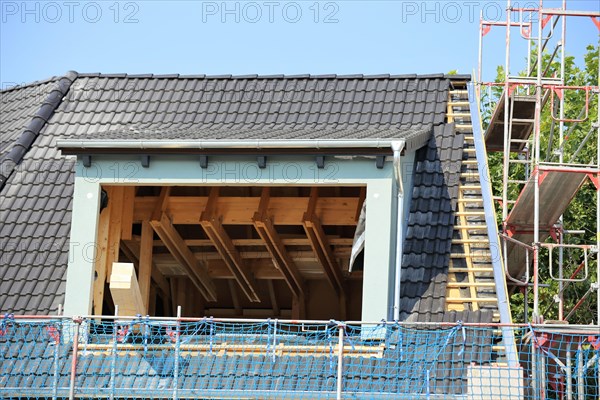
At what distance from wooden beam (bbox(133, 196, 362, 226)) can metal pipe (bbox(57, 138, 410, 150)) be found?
1828 millimetres

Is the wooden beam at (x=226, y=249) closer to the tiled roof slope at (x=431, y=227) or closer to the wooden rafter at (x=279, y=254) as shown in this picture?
the wooden rafter at (x=279, y=254)

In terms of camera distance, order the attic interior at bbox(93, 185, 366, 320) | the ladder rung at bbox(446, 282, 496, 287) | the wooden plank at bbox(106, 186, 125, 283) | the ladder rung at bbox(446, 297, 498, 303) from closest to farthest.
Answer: the ladder rung at bbox(446, 297, 498, 303), the ladder rung at bbox(446, 282, 496, 287), the wooden plank at bbox(106, 186, 125, 283), the attic interior at bbox(93, 185, 366, 320)

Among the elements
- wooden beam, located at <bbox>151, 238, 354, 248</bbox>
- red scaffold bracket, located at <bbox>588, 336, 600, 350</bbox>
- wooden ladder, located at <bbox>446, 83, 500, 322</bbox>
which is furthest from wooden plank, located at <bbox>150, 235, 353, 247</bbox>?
red scaffold bracket, located at <bbox>588, 336, 600, 350</bbox>

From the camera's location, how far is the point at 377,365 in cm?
1322

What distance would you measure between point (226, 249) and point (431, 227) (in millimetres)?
3160

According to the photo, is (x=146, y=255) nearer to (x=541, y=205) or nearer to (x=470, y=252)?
(x=470, y=252)

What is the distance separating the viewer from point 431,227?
49.2 feet

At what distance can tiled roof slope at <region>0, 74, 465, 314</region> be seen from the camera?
51.0ft

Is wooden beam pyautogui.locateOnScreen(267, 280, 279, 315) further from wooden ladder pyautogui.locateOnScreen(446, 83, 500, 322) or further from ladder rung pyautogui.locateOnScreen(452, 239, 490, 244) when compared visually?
ladder rung pyautogui.locateOnScreen(452, 239, 490, 244)

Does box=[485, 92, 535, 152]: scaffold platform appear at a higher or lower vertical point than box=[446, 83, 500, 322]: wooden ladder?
higher

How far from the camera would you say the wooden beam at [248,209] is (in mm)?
15930

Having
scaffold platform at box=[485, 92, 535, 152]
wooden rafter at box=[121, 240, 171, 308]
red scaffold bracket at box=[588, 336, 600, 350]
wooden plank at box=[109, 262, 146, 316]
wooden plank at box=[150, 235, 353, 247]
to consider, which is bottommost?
red scaffold bracket at box=[588, 336, 600, 350]

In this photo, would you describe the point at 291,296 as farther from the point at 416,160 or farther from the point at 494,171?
the point at 494,171

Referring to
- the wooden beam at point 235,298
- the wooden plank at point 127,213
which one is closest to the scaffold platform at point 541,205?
the wooden beam at point 235,298
